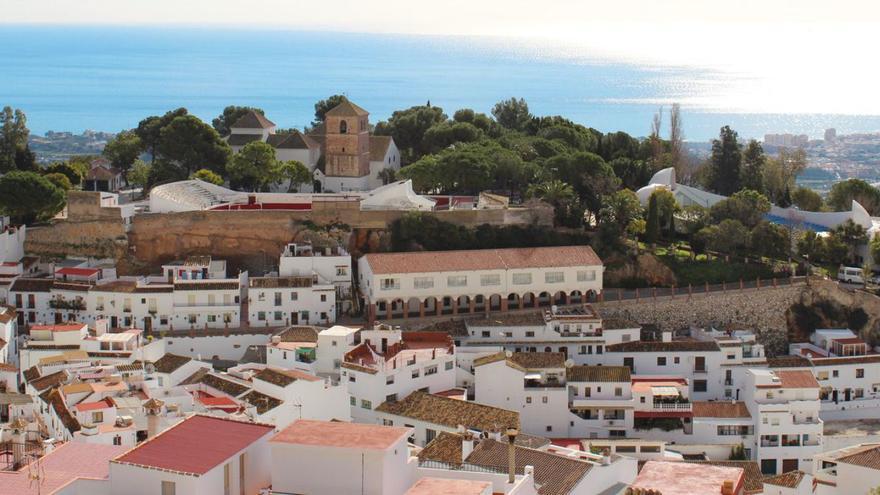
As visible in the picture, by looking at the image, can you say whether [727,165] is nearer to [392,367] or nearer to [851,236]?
[851,236]

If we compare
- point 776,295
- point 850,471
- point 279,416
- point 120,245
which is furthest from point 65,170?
point 850,471

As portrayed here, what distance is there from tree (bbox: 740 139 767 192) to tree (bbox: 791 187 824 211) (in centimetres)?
131

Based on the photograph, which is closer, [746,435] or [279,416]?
[279,416]

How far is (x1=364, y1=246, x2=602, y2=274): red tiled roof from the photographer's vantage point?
3359 cm

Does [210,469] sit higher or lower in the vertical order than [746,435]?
higher

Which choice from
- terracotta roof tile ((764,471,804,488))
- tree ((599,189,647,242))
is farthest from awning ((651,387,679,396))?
tree ((599,189,647,242))

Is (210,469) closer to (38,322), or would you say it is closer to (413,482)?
(413,482)

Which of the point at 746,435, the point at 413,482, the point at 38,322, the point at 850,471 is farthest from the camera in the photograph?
the point at 38,322

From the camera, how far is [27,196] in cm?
3566

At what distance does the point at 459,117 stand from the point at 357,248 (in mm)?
14757

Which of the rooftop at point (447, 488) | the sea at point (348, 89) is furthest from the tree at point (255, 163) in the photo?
the sea at point (348, 89)

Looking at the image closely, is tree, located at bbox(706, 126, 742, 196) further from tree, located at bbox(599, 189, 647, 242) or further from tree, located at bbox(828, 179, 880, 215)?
tree, located at bbox(599, 189, 647, 242)

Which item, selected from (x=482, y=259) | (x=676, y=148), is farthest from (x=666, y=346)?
(x=676, y=148)

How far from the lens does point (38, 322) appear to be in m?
32.8
